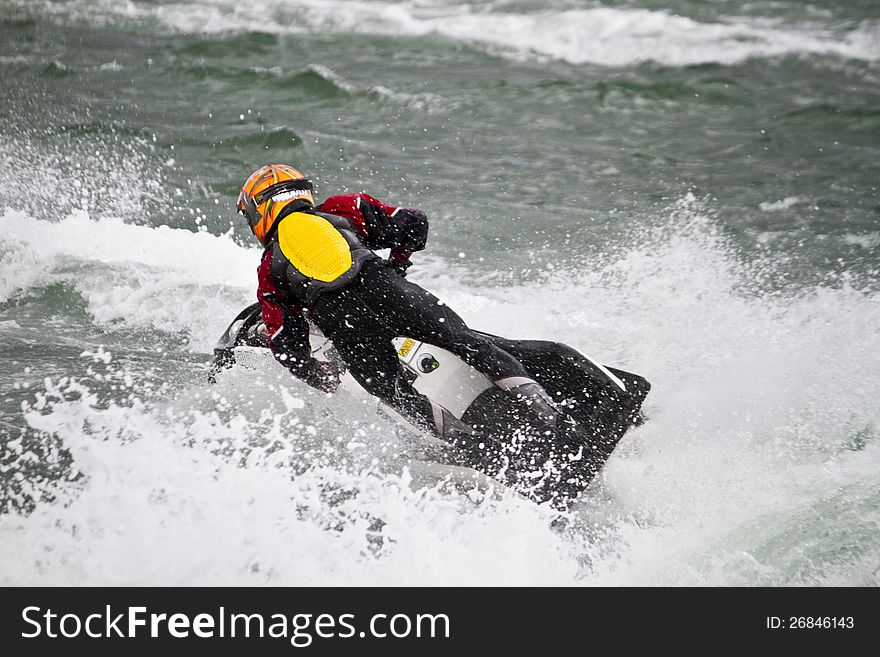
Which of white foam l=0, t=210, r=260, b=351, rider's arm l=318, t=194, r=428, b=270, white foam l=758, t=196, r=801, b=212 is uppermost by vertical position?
white foam l=758, t=196, r=801, b=212

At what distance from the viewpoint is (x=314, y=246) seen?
4.46 metres

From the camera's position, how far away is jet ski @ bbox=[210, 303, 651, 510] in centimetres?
437

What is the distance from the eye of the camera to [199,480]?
447 centimetres

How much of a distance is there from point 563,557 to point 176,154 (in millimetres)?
7788

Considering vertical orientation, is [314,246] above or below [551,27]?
below

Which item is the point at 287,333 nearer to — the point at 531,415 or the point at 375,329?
the point at 375,329

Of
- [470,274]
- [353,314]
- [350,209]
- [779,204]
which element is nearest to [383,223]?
[350,209]

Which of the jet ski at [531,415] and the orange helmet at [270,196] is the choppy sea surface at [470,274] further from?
the orange helmet at [270,196]

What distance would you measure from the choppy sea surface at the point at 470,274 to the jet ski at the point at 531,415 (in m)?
0.15

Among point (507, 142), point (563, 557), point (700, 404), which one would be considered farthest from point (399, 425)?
point (507, 142)

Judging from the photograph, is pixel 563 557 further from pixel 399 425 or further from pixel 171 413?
pixel 171 413

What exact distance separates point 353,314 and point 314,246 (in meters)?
0.39

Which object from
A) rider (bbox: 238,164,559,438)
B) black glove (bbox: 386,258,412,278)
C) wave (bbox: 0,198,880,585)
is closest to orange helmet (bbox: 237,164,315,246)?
rider (bbox: 238,164,559,438)

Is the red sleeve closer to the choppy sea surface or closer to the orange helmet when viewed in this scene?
the orange helmet
